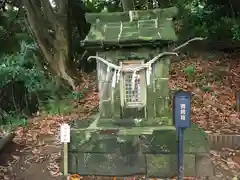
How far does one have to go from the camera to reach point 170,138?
5.51 meters

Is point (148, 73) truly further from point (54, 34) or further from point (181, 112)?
point (54, 34)

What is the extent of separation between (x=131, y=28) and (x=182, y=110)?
6.45 ft

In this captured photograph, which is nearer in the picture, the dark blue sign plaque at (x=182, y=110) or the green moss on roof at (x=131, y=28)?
the dark blue sign plaque at (x=182, y=110)

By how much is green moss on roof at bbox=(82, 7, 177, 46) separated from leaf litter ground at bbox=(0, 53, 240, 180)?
2.60 meters

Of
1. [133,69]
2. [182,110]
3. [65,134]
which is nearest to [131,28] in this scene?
[133,69]

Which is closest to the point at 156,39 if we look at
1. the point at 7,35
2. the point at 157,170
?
the point at 157,170

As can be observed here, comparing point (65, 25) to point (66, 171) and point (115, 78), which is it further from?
point (66, 171)

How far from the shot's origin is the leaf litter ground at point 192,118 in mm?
6184

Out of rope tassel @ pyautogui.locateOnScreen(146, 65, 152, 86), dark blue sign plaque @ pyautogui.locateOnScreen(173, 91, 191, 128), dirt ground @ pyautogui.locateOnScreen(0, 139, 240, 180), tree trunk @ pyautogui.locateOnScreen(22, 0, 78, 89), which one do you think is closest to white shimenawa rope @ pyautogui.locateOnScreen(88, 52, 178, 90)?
rope tassel @ pyautogui.locateOnScreen(146, 65, 152, 86)

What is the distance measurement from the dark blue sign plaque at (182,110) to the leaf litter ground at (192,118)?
1.61m

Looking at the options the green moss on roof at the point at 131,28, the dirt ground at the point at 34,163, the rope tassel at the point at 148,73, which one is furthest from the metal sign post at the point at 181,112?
the dirt ground at the point at 34,163

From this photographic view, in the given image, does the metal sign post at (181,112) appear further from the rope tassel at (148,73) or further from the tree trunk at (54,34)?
the tree trunk at (54,34)

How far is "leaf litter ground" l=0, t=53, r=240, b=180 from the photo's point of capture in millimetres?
6184

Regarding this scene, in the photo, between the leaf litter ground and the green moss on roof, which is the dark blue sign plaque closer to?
the green moss on roof
